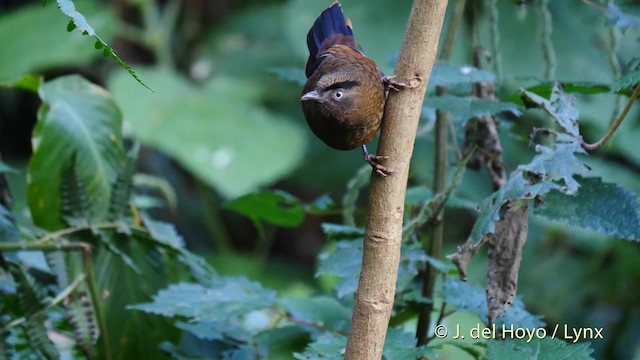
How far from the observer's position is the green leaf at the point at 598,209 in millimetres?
1019

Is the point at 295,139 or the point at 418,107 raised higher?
the point at 295,139

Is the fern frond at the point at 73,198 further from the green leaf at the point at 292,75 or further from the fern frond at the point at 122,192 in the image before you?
the green leaf at the point at 292,75

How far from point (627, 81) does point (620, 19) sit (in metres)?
0.13

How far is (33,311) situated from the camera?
1.27 meters

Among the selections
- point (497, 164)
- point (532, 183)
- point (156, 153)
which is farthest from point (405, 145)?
point (156, 153)

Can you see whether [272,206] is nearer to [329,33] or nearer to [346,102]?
[329,33]

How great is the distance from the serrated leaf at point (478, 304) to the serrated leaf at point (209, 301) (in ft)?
1.00

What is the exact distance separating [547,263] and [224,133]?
1584 mm

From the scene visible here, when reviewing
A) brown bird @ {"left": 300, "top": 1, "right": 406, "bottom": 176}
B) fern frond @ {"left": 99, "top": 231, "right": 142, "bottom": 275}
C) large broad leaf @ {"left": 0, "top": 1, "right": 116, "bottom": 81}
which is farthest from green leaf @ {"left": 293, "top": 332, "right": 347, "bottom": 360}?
large broad leaf @ {"left": 0, "top": 1, "right": 116, "bottom": 81}

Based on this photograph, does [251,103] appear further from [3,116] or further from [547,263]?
[547,263]

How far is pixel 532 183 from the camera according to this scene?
1.05 metres

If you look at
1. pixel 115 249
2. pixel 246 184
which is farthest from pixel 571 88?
pixel 246 184

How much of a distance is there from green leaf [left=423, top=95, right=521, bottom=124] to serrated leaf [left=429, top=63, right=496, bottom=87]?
3 centimetres

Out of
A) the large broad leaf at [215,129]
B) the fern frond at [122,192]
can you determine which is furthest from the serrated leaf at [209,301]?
the large broad leaf at [215,129]
